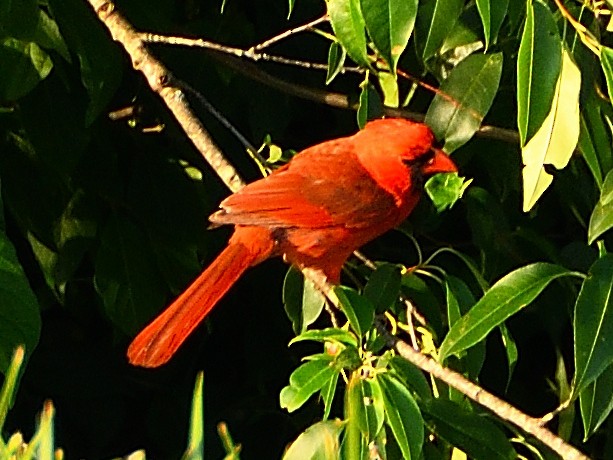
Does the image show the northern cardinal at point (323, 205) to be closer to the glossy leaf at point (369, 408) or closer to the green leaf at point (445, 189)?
the green leaf at point (445, 189)

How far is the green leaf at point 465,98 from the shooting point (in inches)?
92.4

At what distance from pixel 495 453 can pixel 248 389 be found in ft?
4.88

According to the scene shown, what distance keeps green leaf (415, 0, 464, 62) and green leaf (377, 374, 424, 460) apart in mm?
534

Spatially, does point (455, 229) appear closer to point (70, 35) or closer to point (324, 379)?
point (70, 35)

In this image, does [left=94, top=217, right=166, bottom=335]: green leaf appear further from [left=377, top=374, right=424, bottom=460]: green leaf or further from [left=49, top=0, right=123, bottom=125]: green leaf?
[left=377, top=374, right=424, bottom=460]: green leaf

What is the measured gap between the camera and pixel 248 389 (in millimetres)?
3561

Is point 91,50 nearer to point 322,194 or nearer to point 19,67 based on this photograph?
point 19,67

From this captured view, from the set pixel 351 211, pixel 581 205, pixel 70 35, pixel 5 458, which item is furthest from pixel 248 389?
pixel 5 458

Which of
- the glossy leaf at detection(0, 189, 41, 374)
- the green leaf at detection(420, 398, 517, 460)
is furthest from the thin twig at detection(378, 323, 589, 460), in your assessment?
the glossy leaf at detection(0, 189, 41, 374)

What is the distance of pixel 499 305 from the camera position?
2066 millimetres

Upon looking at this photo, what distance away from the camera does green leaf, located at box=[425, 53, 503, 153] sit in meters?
2.35

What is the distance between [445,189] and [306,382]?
→ 2.70ft

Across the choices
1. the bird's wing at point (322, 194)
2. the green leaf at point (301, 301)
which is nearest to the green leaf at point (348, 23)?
the green leaf at point (301, 301)

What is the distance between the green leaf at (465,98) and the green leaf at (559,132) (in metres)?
0.30
